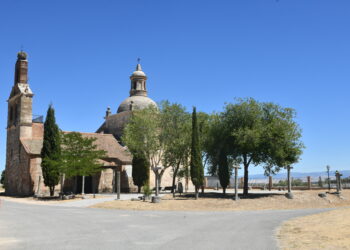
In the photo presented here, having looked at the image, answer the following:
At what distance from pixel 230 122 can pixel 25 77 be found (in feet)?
90.3

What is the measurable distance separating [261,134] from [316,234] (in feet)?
67.7

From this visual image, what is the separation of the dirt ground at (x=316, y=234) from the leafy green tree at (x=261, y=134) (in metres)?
15.9

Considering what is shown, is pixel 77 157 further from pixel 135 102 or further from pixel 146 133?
pixel 135 102

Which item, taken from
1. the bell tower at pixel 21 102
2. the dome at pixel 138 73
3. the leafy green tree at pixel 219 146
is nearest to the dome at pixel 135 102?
the dome at pixel 138 73

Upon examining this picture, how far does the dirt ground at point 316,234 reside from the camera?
12.0m

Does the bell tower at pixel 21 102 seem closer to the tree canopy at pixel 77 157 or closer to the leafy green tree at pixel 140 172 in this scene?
the tree canopy at pixel 77 157

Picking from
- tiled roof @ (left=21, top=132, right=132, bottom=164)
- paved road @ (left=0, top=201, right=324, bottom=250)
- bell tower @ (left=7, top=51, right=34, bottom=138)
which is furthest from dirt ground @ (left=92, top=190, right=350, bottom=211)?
bell tower @ (left=7, top=51, right=34, bottom=138)

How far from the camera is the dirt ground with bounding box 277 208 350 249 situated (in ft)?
39.2

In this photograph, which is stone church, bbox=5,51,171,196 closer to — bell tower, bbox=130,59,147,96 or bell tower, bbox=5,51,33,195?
bell tower, bbox=5,51,33,195

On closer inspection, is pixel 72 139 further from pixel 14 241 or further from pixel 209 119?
pixel 14 241

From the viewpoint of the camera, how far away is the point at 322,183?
56031 mm

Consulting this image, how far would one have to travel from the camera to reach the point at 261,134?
34.4m

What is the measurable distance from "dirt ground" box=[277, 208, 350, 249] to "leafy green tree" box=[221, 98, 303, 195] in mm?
15890

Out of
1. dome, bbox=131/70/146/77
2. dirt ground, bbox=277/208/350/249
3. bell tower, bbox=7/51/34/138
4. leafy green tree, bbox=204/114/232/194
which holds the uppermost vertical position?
dome, bbox=131/70/146/77
